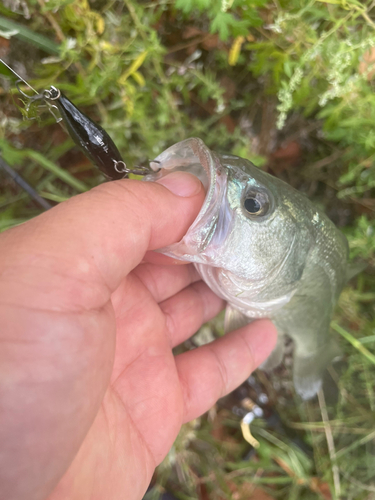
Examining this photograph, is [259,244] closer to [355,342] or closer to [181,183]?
[181,183]

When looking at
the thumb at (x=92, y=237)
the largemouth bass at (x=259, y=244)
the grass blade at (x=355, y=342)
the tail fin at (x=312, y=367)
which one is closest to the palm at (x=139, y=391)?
the thumb at (x=92, y=237)

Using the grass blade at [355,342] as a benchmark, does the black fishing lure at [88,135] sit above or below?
above

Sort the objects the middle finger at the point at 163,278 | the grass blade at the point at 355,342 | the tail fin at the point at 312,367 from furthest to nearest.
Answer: the tail fin at the point at 312,367 < the grass blade at the point at 355,342 < the middle finger at the point at 163,278

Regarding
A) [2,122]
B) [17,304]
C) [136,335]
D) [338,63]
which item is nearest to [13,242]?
[17,304]

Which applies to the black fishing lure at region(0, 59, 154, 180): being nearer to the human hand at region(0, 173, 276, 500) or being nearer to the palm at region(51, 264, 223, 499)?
the human hand at region(0, 173, 276, 500)

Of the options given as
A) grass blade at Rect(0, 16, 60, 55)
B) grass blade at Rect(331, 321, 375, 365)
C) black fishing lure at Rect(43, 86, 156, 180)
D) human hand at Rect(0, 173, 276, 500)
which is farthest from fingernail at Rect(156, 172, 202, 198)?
grass blade at Rect(331, 321, 375, 365)

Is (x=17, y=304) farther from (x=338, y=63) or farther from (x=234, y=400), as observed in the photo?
(x=234, y=400)

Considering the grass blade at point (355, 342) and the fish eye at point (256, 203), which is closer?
the fish eye at point (256, 203)

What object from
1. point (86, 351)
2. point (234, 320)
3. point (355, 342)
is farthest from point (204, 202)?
point (355, 342)

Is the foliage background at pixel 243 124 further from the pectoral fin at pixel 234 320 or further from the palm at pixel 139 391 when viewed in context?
the palm at pixel 139 391
